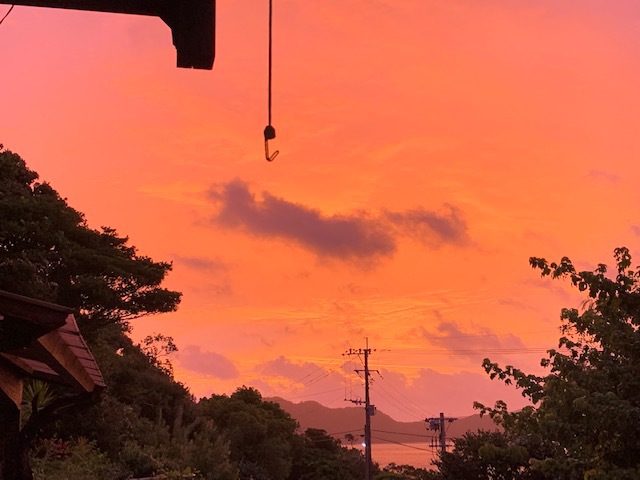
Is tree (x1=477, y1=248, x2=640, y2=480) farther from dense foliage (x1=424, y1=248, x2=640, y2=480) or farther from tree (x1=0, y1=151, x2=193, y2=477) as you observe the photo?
tree (x1=0, y1=151, x2=193, y2=477)

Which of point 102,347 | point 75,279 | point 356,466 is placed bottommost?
point 356,466

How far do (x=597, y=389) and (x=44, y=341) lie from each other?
10.1 meters

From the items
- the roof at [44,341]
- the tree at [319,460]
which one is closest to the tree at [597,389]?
the roof at [44,341]

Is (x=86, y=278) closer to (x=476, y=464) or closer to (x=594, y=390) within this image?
(x=476, y=464)

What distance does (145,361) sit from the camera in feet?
117

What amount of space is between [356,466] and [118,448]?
4713cm

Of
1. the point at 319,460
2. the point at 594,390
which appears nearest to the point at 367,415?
→ the point at 319,460

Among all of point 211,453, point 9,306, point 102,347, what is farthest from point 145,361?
point 9,306

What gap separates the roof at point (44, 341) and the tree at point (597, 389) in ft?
24.7

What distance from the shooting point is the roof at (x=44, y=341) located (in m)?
3.44

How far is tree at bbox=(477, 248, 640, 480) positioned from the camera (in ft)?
35.7

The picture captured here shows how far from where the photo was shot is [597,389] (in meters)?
12.1

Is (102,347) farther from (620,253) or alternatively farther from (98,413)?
(620,253)

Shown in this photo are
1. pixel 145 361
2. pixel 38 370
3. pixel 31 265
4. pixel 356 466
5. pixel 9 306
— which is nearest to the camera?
pixel 9 306
